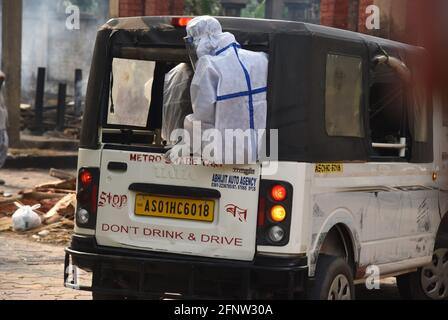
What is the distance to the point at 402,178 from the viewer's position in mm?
5977

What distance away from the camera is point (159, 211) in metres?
4.96

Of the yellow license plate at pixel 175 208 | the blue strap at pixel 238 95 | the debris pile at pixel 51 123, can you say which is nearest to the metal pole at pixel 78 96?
the debris pile at pixel 51 123

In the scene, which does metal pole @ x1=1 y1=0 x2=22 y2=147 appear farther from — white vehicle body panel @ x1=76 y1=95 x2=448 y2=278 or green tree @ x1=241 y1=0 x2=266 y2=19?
green tree @ x1=241 y1=0 x2=266 y2=19

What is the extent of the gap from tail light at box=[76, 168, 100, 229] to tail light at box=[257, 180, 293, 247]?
1.10 metres

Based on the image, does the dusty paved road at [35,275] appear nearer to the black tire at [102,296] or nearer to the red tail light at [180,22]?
the black tire at [102,296]

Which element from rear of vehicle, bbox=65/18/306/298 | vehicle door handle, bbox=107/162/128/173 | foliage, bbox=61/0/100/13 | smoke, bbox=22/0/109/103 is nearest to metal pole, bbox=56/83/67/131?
smoke, bbox=22/0/109/103

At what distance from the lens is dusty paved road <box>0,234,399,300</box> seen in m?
6.64

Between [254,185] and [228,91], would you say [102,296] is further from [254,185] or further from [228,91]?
[228,91]

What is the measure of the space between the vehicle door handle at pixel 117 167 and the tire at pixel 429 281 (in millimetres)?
2808

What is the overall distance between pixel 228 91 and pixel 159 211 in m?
0.87

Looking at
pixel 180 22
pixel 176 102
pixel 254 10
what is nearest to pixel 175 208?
pixel 176 102
